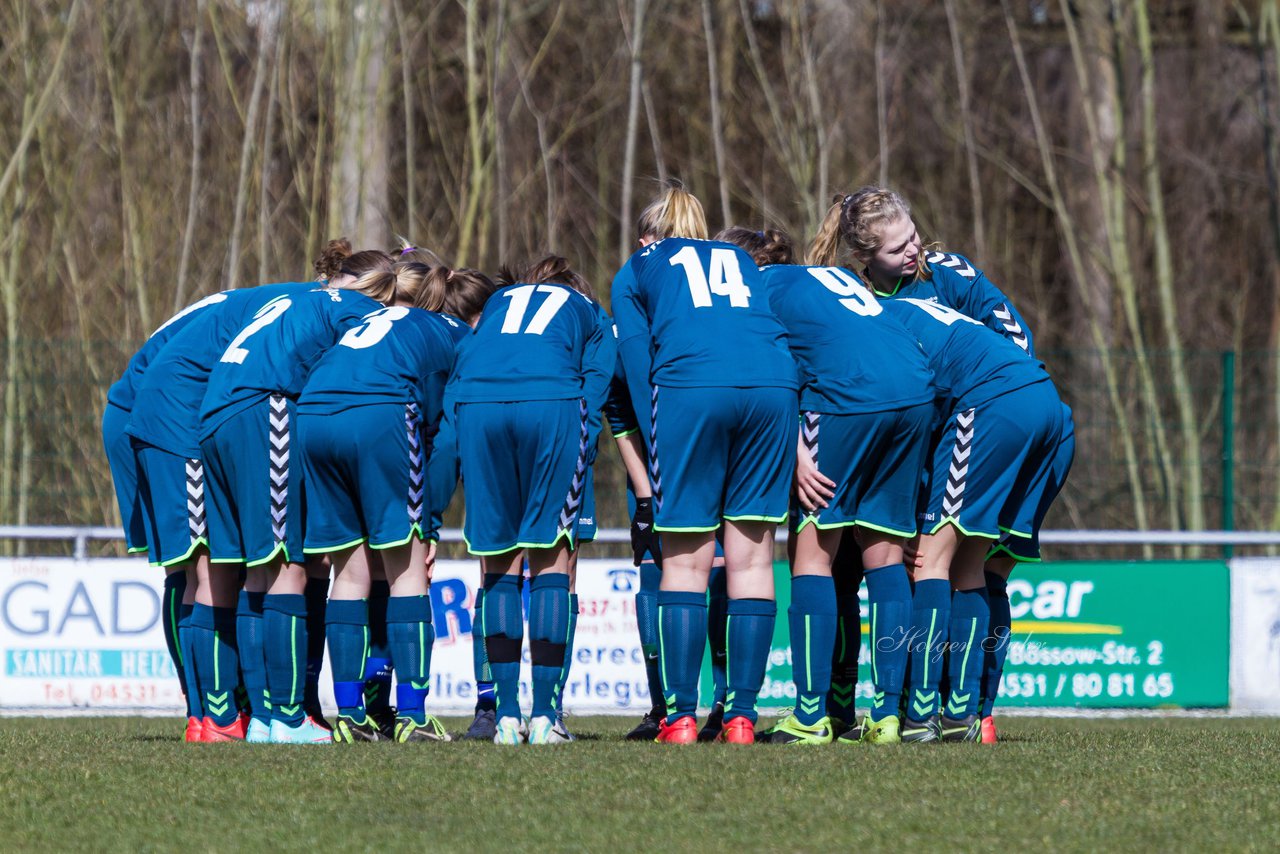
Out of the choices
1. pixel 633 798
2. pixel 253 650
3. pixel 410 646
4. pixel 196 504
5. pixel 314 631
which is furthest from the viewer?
pixel 314 631

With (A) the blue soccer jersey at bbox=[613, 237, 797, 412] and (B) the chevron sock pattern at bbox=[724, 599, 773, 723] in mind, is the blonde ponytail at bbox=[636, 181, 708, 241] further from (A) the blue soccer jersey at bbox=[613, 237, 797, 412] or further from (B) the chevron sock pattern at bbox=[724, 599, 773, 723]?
(B) the chevron sock pattern at bbox=[724, 599, 773, 723]

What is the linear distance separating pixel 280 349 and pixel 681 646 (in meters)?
1.80

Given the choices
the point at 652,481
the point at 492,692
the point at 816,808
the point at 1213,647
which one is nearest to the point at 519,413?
the point at 652,481

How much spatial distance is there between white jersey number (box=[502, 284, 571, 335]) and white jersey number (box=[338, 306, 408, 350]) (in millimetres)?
414

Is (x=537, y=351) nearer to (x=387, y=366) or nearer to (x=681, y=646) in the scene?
(x=387, y=366)

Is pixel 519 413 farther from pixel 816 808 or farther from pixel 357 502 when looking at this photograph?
pixel 816 808

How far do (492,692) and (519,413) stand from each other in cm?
141

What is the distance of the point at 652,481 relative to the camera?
532 centimetres

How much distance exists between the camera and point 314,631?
256 inches

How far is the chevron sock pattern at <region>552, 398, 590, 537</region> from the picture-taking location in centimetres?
540

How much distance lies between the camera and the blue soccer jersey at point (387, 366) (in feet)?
18.3

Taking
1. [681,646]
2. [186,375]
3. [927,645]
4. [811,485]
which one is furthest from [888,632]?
[186,375]

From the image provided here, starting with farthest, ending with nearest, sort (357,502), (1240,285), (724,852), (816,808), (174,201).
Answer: (1240,285) < (174,201) < (357,502) < (816,808) < (724,852)

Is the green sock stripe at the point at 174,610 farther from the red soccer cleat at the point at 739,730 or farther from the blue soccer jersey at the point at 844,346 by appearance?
the blue soccer jersey at the point at 844,346
